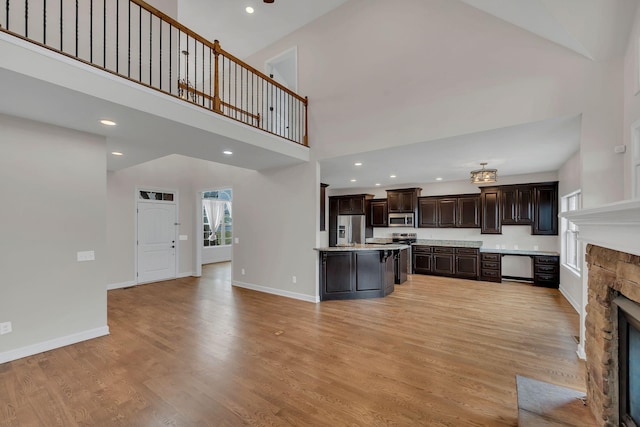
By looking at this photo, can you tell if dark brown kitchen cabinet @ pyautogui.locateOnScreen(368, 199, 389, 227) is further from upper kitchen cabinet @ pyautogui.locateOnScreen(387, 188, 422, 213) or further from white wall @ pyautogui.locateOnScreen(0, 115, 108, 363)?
white wall @ pyautogui.locateOnScreen(0, 115, 108, 363)

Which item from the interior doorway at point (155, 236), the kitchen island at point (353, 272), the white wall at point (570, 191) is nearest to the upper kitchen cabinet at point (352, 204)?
the kitchen island at point (353, 272)

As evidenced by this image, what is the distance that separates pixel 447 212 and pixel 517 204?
5.27 feet

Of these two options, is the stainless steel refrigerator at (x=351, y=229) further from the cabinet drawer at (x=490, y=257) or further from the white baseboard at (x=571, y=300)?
the white baseboard at (x=571, y=300)

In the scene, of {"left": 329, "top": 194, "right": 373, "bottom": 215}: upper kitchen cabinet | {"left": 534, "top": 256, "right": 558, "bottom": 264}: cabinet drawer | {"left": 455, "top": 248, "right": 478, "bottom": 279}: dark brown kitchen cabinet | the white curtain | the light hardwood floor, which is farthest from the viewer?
the white curtain

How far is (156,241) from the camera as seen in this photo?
6.80 m

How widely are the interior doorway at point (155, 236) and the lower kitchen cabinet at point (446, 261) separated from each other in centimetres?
668

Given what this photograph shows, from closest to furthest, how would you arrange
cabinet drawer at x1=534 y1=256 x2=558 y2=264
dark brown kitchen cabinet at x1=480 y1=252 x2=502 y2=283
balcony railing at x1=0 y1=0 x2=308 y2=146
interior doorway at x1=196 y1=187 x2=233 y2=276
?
balcony railing at x1=0 y1=0 x2=308 y2=146 → cabinet drawer at x1=534 y1=256 x2=558 y2=264 → dark brown kitchen cabinet at x1=480 y1=252 x2=502 y2=283 → interior doorway at x1=196 y1=187 x2=233 y2=276

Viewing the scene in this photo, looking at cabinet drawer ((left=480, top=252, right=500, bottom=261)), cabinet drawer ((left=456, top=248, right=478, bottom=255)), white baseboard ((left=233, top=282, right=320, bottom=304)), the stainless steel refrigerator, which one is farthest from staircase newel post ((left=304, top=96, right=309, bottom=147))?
cabinet drawer ((left=480, top=252, right=500, bottom=261))

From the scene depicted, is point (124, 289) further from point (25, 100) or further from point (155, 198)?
point (25, 100)

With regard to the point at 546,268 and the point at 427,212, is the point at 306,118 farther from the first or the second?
the point at 546,268

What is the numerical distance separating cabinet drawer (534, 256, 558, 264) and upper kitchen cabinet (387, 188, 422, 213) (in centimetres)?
307

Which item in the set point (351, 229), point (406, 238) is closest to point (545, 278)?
point (406, 238)

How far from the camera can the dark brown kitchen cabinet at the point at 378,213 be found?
8.62 meters

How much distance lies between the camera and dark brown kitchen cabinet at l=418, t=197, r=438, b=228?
25.6ft
